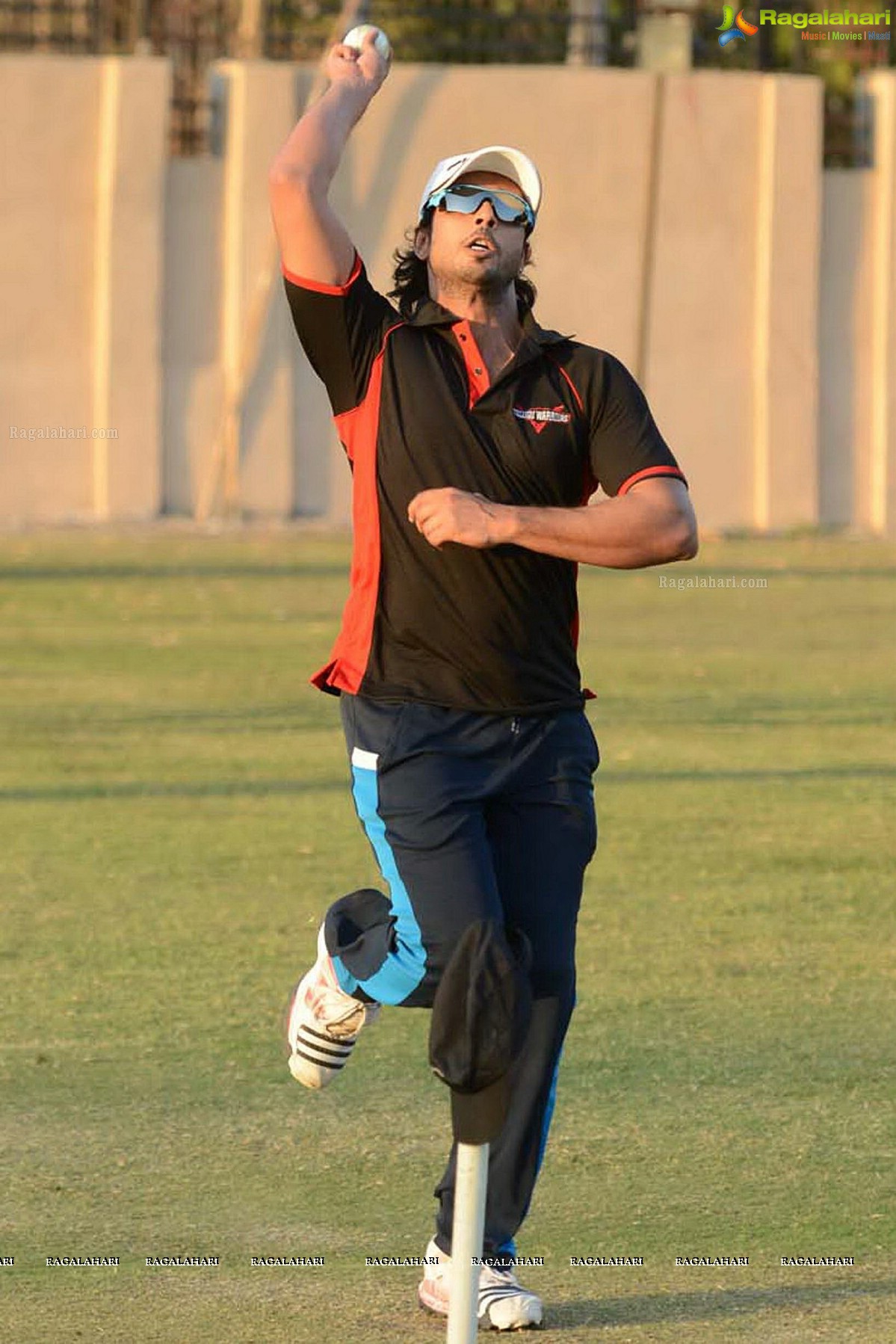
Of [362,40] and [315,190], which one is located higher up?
[362,40]

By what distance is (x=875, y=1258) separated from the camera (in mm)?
5293

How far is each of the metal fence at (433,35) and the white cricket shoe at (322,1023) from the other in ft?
68.8

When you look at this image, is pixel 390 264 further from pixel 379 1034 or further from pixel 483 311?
pixel 483 311

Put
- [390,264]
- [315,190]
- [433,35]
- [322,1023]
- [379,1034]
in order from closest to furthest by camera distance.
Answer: [315,190], [322,1023], [379,1034], [390,264], [433,35]

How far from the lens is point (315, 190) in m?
5.05

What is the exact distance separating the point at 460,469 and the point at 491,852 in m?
0.71

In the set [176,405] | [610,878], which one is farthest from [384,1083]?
[176,405]

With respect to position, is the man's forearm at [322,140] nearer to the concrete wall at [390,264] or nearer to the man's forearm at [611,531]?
the man's forearm at [611,531]

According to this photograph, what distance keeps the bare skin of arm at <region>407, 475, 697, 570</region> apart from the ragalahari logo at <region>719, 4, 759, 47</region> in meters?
22.5

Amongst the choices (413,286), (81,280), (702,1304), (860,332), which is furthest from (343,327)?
(860,332)

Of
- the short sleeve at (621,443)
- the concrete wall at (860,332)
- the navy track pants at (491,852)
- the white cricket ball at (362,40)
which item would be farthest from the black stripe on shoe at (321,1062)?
the concrete wall at (860,332)

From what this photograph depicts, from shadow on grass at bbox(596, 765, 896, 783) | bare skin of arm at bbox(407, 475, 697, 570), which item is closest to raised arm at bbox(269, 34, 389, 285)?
bare skin of arm at bbox(407, 475, 697, 570)

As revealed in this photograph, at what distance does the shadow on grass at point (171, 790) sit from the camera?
1087cm

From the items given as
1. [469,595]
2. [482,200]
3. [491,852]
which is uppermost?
[482,200]
